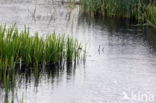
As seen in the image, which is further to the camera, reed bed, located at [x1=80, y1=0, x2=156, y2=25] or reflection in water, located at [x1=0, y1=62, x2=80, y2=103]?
reed bed, located at [x1=80, y1=0, x2=156, y2=25]

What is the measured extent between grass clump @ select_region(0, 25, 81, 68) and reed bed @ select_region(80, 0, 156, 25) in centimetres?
843

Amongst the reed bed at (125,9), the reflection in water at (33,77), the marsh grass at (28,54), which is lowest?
the reflection in water at (33,77)

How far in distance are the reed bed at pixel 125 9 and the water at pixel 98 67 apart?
50cm

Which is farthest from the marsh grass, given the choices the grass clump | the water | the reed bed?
the reed bed

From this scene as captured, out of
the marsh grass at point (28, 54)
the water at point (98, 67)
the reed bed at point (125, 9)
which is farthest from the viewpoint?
the reed bed at point (125, 9)

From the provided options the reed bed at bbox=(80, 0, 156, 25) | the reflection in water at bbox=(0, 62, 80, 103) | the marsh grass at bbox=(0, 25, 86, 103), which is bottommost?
the reflection in water at bbox=(0, 62, 80, 103)

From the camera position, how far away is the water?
11.4m

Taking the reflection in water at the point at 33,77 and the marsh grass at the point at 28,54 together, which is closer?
the reflection in water at the point at 33,77

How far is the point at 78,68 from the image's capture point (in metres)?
14.0

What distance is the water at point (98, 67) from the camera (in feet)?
37.4

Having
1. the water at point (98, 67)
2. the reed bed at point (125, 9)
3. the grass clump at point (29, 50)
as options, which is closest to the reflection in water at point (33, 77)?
the water at point (98, 67)

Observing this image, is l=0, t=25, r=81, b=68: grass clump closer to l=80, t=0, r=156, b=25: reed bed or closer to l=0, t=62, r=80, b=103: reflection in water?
l=0, t=62, r=80, b=103: reflection in water

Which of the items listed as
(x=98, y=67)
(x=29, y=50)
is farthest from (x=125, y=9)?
(x=29, y=50)

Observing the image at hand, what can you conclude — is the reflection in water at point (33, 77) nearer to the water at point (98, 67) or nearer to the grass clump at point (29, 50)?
the water at point (98, 67)
